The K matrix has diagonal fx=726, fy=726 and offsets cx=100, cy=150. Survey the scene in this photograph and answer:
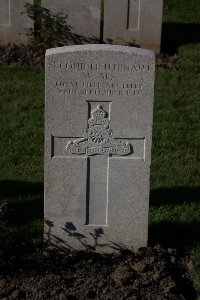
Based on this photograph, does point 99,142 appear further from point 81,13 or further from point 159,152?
point 81,13

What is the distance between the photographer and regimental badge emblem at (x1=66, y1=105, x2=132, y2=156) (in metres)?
5.45

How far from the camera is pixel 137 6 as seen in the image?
1159cm

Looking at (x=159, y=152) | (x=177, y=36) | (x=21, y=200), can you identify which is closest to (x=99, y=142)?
(x=21, y=200)

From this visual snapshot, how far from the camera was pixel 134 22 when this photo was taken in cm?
1170

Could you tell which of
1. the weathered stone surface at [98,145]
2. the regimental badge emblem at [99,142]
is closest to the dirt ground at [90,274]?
the weathered stone surface at [98,145]

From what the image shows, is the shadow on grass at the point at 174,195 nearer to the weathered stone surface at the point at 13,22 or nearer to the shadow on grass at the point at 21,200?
the shadow on grass at the point at 21,200

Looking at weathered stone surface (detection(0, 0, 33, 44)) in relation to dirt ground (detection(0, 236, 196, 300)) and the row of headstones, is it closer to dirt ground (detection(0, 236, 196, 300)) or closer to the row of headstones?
the row of headstones

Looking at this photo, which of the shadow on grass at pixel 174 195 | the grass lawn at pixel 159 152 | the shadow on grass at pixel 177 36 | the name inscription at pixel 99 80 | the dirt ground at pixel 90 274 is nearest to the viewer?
the dirt ground at pixel 90 274

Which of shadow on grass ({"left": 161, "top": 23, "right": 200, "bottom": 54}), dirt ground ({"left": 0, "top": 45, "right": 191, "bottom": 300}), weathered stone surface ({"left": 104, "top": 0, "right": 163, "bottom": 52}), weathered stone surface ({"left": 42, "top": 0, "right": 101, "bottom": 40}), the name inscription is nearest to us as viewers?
dirt ground ({"left": 0, "top": 45, "right": 191, "bottom": 300})

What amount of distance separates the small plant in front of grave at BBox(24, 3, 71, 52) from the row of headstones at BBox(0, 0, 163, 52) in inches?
4.8

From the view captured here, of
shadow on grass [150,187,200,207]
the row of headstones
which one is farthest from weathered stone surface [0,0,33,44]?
shadow on grass [150,187,200,207]

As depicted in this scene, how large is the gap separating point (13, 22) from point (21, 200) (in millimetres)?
5491

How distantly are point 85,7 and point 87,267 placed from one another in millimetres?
6709

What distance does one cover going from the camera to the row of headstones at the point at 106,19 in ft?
37.7
